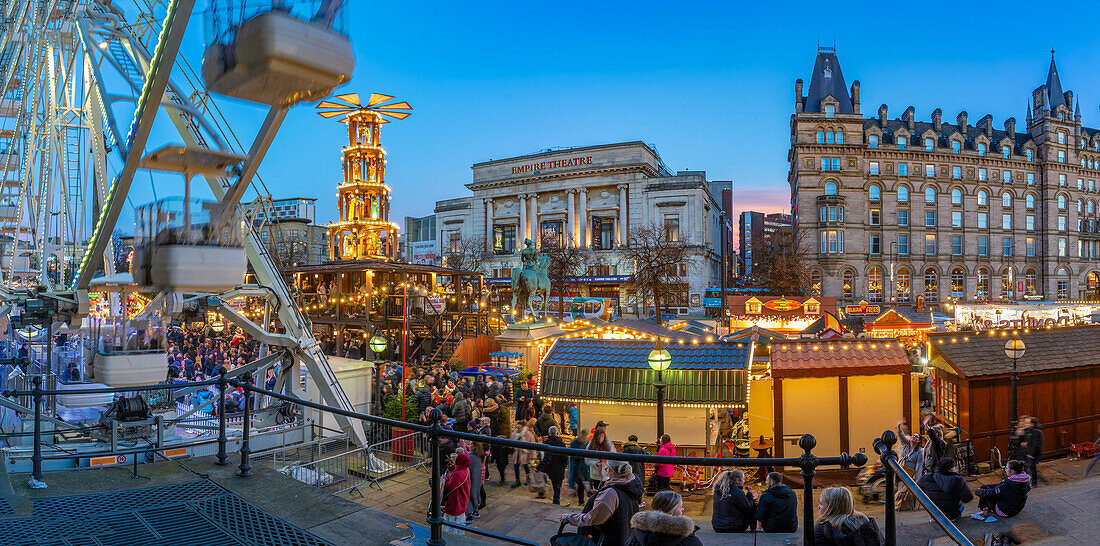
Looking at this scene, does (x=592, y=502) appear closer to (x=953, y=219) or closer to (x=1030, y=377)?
(x=1030, y=377)

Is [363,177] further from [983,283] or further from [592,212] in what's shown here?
[983,283]

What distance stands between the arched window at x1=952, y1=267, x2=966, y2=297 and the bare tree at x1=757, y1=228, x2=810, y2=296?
67.4 feet

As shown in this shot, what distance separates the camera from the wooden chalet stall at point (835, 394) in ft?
42.5

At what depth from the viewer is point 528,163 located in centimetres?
8131

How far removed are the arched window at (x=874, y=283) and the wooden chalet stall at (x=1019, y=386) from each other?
58236 mm

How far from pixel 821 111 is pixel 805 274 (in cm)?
2104

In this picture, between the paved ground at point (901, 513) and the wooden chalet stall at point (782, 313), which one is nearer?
the paved ground at point (901, 513)

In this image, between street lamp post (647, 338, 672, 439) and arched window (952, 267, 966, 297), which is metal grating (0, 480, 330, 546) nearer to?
street lamp post (647, 338, 672, 439)

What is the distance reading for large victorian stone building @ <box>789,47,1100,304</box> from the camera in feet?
223

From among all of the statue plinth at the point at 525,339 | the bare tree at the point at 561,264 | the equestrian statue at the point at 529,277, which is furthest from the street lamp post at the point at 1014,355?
the bare tree at the point at 561,264

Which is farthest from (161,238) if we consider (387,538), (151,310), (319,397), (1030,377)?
(1030,377)

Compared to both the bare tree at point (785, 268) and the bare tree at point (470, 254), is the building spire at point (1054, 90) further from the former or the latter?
the bare tree at point (470, 254)

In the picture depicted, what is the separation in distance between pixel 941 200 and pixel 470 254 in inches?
2285

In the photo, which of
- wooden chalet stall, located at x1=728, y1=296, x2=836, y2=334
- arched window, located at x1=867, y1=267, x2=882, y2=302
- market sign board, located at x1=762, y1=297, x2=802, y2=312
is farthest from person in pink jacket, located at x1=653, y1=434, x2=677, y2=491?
arched window, located at x1=867, y1=267, x2=882, y2=302
